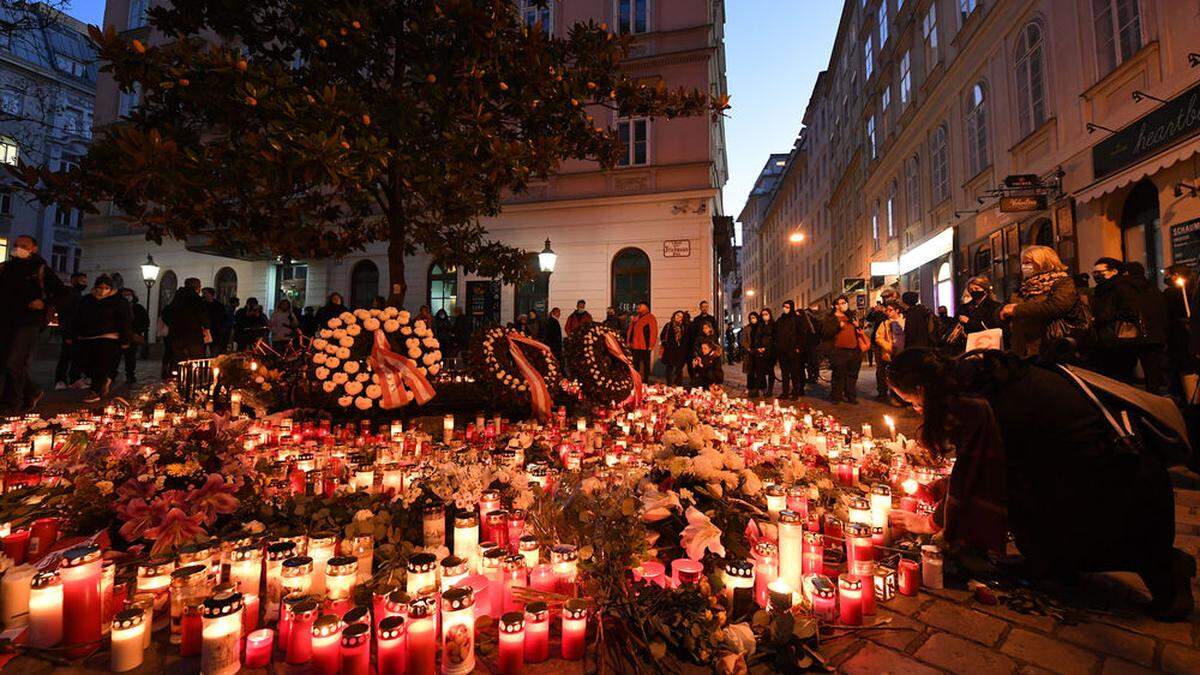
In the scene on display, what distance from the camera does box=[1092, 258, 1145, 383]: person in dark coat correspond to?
4.83m

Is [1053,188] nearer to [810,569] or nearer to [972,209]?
[972,209]

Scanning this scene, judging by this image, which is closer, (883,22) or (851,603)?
(851,603)

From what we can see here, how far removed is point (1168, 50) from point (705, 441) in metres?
10.3

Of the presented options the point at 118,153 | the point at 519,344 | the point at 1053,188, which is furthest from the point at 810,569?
the point at 1053,188

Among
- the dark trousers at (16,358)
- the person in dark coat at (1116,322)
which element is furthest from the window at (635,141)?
the dark trousers at (16,358)

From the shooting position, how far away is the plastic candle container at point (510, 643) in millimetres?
1779

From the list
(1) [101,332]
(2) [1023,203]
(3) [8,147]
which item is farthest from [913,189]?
(3) [8,147]

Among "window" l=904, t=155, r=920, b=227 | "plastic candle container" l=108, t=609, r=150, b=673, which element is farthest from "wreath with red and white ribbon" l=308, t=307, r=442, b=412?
"window" l=904, t=155, r=920, b=227

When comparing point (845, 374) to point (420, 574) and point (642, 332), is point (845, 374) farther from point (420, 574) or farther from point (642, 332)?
point (420, 574)

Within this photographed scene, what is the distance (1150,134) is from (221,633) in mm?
12236

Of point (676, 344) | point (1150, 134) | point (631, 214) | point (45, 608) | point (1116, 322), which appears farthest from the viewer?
point (631, 214)

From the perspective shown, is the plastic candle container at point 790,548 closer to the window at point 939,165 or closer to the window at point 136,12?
the window at point 939,165

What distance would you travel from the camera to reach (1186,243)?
7.55m

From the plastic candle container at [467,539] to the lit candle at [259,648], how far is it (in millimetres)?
768
